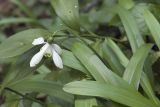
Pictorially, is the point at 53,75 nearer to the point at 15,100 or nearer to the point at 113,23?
the point at 15,100

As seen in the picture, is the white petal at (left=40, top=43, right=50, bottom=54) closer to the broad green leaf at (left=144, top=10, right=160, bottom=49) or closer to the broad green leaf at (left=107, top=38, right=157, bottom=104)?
the broad green leaf at (left=107, top=38, right=157, bottom=104)

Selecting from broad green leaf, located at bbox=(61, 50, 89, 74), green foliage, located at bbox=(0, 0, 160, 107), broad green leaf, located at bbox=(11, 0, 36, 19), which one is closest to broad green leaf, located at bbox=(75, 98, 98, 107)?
green foliage, located at bbox=(0, 0, 160, 107)

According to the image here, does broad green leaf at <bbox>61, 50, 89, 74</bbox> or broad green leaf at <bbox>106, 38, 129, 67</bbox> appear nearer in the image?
broad green leaf at <bbox>61, 50, 89, 74</bbox>


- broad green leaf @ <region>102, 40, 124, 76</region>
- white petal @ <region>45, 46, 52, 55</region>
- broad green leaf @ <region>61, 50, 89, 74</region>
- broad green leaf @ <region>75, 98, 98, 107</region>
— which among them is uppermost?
white petal @ <region>45, 46, 52, 55</region>

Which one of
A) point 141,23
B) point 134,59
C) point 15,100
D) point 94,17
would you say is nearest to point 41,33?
point 15,100

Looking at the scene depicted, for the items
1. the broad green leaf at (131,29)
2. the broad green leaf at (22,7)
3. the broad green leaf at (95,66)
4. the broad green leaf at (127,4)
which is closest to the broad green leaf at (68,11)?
the broad green leaf at (95,66)

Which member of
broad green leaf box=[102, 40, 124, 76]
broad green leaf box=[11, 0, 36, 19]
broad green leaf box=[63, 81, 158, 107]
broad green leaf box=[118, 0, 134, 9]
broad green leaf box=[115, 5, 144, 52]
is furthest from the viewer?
broad green leaf box=[11, 0, 36, 19]
